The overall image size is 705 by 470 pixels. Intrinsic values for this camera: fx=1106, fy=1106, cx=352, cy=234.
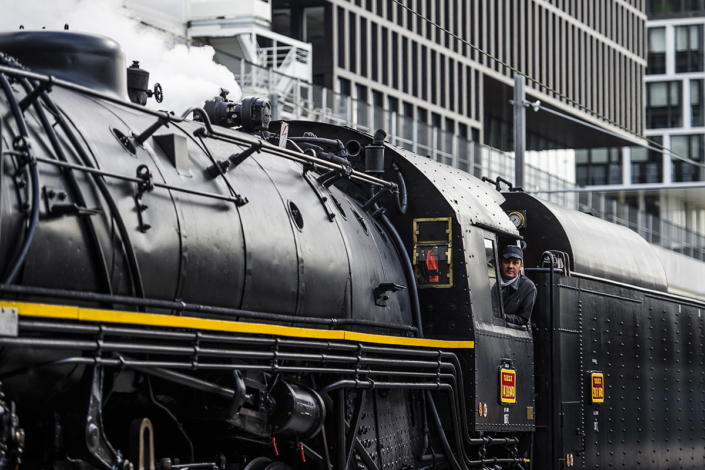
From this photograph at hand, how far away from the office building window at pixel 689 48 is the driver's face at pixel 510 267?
73.1m

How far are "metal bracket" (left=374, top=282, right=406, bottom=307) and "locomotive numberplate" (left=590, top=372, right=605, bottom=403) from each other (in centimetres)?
332

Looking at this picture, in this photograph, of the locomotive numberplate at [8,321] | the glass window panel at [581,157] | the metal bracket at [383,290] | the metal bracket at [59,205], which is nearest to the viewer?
the locomotive numberplate at [8,321]

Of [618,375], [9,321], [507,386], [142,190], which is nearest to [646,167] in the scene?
[618,375]

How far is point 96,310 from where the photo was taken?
5.32 metres

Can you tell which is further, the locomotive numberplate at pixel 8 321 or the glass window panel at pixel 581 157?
the glass window panel at pixel 581 157

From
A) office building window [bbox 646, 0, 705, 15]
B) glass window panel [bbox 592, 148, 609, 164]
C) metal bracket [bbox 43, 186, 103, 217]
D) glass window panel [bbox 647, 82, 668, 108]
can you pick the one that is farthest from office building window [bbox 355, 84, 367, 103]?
office building window [bbox 646, 0, 705, 15]

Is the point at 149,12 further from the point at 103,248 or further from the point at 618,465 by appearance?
the point at 103,248

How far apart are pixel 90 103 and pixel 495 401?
467 centimetres

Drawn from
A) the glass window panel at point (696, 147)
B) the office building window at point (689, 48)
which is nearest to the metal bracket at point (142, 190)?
the glass window panel at point (696, 147)

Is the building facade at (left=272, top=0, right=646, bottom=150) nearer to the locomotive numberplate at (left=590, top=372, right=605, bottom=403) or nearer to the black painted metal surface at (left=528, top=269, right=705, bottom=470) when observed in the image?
the black painted metal surface at (left=528, top=269, right=705, bottom=470)

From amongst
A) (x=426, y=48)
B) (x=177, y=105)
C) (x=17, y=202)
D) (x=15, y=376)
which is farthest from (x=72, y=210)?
(x=426, y=48)

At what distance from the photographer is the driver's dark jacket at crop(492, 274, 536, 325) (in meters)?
10.2

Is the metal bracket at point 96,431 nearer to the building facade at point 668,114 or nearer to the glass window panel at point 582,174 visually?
the building facade at point 668,114

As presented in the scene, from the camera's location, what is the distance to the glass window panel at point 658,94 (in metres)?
79.7
